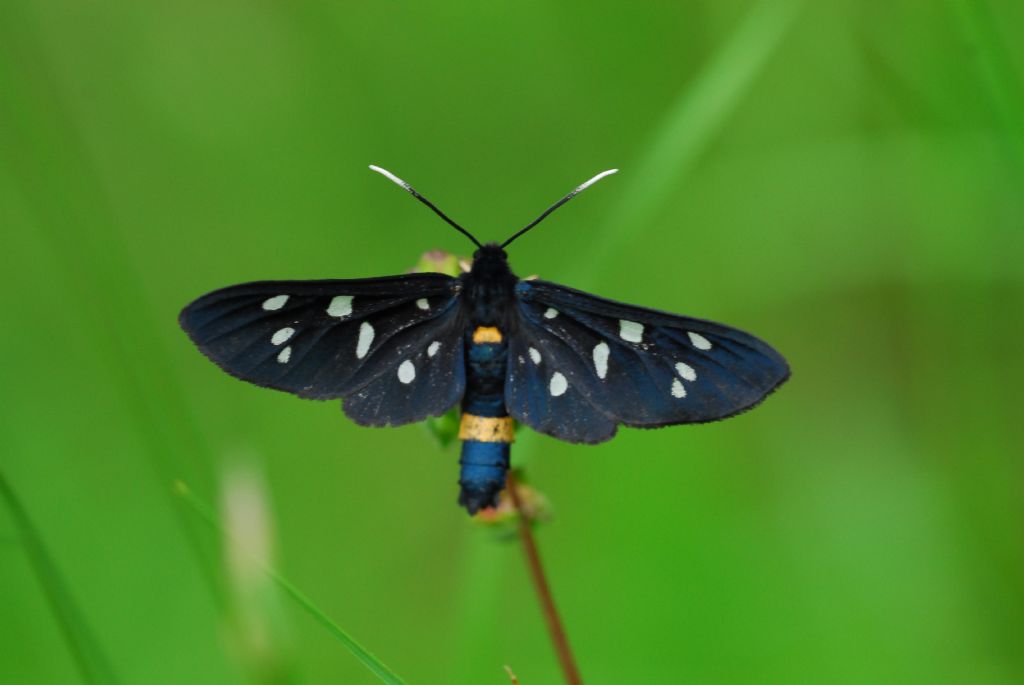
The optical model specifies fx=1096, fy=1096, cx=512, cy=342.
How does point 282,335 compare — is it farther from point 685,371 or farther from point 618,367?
point 685,371

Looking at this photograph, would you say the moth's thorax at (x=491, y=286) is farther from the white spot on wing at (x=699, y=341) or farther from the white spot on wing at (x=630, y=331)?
the white spot on wing at (x=699, y=341)

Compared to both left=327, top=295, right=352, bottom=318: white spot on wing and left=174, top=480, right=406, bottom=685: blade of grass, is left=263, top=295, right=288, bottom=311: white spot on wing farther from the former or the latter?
left=174, top=480, right=406, bottom=685: blade of grass

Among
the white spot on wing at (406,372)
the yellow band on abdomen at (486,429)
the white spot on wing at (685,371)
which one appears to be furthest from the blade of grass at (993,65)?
the white spot on wing at (406,372)

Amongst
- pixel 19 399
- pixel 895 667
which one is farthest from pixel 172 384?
pixel 895 667

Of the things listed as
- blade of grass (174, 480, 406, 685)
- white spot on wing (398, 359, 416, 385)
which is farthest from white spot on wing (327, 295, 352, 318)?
blade of grass (174, 480, 406, 685)

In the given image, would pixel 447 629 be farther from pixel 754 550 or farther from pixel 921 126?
pixel 921 126

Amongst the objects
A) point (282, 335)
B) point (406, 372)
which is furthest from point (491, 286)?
point (282, 335)

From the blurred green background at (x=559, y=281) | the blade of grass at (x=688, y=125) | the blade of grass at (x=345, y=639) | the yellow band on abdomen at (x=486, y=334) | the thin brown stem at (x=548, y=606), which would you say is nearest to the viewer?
the blade of grass at (x=345, y=639)
